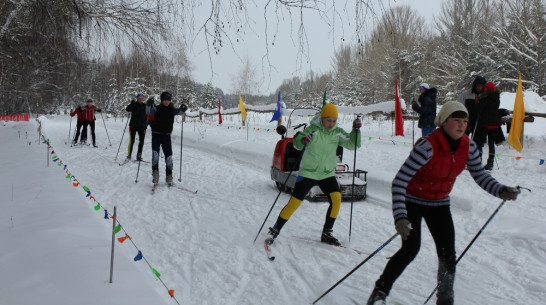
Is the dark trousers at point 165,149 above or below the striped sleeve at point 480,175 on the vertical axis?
below

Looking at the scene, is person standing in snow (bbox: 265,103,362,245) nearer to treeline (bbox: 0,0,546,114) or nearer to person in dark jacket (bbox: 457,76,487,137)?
treeline (bbox: 0,0,546,114)

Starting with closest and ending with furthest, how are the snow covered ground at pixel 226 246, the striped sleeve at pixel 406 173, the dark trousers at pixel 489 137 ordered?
the striped sleeve at pixel 406 173
the snow covered ground at pixel 226 246
the dark trousers at pixel 489 137

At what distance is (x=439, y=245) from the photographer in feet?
10.2

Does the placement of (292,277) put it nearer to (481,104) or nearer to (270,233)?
(270,233)

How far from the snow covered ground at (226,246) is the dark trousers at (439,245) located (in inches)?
20.0

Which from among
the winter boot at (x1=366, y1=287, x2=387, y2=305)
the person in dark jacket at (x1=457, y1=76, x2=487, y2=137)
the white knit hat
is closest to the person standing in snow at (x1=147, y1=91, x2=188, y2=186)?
the winter boot at (x1=366, y1=287, x2=387, y2=305)

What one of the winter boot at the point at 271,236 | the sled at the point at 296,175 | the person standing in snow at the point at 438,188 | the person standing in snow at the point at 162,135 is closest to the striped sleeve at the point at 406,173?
the person standing in snow at the point at 438,188

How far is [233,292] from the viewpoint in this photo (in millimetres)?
3633

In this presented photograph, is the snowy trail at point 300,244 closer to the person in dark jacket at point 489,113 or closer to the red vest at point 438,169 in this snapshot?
the person in dark jacket at point 489,113

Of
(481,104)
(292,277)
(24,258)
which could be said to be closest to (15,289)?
(24,258)

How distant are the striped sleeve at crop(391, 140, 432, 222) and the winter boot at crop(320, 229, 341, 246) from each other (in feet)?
6.87

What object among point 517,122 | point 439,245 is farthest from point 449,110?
point 517,122

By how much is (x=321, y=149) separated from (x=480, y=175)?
203cm

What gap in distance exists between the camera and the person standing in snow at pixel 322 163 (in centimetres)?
486
